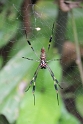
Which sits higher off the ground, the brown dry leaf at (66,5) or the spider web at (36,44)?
the brown dry leaf at (66,5)

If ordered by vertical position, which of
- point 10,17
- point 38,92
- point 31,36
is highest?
point 10,17

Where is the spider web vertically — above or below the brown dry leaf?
below

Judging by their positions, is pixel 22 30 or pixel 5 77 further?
pixel 22 30

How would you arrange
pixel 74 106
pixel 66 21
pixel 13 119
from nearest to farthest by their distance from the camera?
pixel 13 119, pixel 66 21, pixel 74 106

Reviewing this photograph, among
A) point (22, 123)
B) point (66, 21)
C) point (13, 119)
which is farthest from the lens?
point (66, 21)

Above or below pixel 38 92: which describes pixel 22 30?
above

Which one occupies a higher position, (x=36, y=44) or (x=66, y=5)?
(x=66, y=5)

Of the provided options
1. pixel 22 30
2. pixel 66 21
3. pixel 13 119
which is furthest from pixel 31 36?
pixel 13 119

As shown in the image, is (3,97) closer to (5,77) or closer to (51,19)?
(5,77)

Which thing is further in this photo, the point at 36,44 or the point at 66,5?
the point at 36,44

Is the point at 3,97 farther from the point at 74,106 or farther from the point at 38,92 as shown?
the point at 74,106
